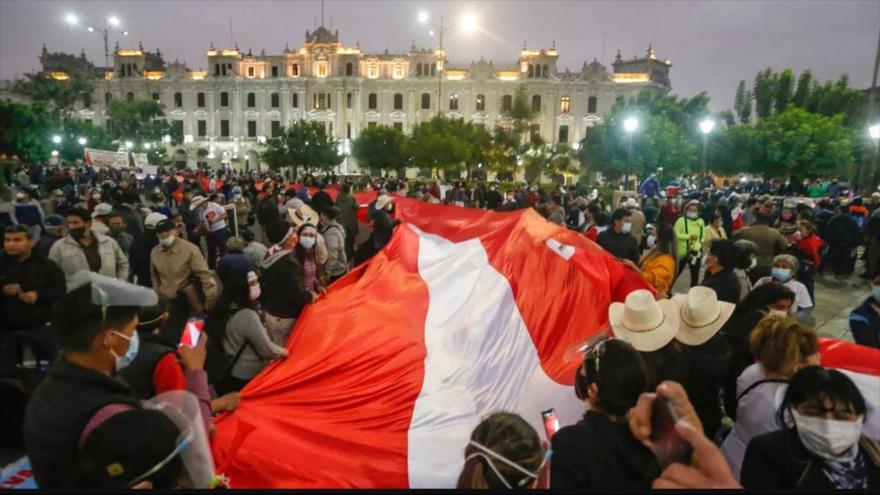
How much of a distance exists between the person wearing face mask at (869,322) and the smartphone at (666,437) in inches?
141

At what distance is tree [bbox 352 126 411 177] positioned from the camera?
1949 inches

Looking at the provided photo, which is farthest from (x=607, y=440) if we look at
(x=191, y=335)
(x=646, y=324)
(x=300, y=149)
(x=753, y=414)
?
(x=300, y=149)

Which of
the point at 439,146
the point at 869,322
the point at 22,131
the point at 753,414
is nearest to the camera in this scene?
the point at 753,414

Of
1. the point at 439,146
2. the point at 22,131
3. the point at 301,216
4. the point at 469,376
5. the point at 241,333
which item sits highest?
the point at 439,146

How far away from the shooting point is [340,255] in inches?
316

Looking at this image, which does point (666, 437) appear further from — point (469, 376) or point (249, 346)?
point (249, 346)

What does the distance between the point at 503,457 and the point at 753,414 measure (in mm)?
1658

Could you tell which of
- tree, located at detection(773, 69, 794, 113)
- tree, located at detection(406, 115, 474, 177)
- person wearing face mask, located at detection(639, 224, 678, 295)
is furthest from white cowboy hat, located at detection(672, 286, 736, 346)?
tree, located at detection(773, 69, 794, 113)

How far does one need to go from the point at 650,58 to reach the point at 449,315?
238ft

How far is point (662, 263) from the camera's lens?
6.50m

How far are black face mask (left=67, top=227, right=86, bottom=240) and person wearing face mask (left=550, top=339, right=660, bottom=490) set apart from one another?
6087 millimetres

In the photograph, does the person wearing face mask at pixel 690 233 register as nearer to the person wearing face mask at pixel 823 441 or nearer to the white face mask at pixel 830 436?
the person wearing face mask at pixel 823 441

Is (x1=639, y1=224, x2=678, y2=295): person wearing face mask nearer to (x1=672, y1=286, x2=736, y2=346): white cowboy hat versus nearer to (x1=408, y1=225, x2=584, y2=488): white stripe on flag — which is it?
(x1=408, y1=225, x2=584, y2=488): white stripe on flag

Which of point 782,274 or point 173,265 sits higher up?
point 782,274
